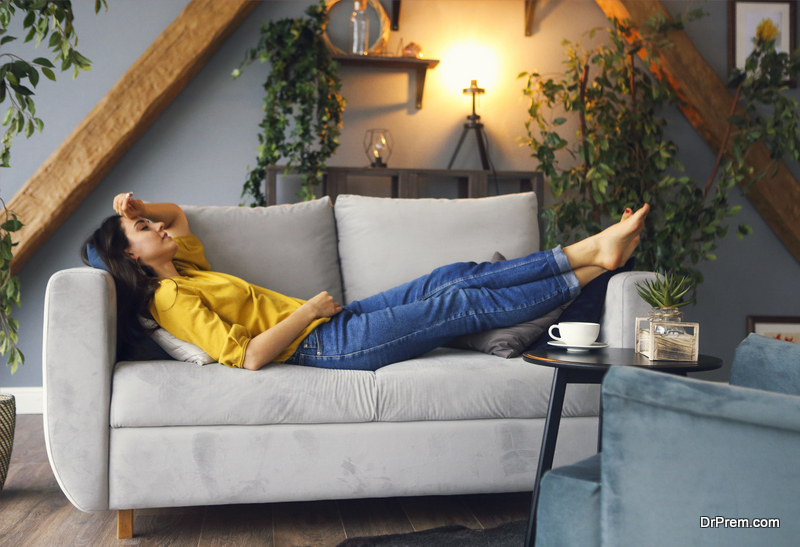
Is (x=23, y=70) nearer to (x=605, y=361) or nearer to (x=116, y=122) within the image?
(x=116, y=122)

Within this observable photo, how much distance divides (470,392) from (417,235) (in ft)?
2.52

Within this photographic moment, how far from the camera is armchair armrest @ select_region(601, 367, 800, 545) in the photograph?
685 mm

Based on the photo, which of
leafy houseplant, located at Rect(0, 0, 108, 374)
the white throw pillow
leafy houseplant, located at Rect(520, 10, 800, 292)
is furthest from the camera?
leafy houseplant, located at Rect(520, 10, 800, 292)

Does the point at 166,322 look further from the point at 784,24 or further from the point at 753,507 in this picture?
the point at 784,24

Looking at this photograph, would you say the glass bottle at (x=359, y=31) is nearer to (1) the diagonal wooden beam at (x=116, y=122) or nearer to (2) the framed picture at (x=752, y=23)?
(1) the diagonal wooden beam at (x=116, y=122)

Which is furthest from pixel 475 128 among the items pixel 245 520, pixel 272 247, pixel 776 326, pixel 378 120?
pixel 245 520

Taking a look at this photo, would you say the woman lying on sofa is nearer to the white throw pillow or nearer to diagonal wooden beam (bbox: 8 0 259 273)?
the white throw pillow

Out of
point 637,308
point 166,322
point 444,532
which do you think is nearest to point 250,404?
point 166,322

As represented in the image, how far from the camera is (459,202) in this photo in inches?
91.0

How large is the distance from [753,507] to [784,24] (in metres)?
3.64

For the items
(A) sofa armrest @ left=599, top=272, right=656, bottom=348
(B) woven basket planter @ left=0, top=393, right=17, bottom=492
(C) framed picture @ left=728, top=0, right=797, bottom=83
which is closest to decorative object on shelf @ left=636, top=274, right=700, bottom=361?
(A) sofa armrest @ left=599, top=272, right=656, bottom=348

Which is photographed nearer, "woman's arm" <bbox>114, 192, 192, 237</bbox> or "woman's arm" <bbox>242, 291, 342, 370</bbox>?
"woman's arm" <bbox>242, 291, 342, 370</bbox>

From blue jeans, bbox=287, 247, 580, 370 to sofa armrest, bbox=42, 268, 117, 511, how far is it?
0.49 metres

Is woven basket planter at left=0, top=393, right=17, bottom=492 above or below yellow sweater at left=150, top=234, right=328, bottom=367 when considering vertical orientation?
below
